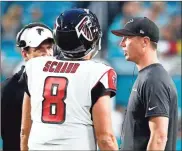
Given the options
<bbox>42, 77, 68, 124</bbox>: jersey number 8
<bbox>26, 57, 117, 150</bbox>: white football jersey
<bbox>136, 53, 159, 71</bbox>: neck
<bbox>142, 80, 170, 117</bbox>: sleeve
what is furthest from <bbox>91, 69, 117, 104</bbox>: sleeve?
<bbox>136, 53, 159, 71</bbox>: neck

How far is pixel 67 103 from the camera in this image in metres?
2.54

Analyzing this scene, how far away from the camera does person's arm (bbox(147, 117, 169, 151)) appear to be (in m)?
3.02

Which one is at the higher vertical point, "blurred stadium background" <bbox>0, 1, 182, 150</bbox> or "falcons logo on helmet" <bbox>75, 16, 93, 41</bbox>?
"blurred stadium background" <bbox>0, 1, 182, 150</bbox>

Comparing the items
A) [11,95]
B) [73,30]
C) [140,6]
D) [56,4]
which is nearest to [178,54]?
[140,6]

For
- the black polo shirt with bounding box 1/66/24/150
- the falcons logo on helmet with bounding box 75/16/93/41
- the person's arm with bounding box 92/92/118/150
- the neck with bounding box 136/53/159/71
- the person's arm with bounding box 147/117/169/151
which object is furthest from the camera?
the black polo shirt with bounding box 1/66/24/150

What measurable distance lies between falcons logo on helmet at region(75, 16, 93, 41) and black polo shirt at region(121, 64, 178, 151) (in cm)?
60

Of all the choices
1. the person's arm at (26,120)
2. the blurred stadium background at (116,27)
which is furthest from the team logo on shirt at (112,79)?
the blurred stadium background at (116,27)

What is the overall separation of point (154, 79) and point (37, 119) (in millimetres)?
794

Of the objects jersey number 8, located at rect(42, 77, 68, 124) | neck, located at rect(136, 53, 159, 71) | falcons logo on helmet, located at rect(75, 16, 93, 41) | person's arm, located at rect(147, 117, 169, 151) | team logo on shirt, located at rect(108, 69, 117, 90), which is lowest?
person's arm, located at rect(147, 117, 169, 151)

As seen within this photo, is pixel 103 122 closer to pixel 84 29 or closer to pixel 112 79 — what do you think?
pixel 112 79

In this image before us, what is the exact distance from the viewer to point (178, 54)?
8.25 meters

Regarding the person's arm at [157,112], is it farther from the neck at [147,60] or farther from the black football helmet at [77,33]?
the black football helmet at [77,33]

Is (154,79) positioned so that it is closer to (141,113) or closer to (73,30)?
(141,113)

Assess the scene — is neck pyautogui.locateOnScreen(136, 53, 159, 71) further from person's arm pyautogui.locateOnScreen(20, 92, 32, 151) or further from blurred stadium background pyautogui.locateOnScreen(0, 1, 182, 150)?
blurred stadium background pyautogui.locateOnScreen(0, 1, 182, 150)
